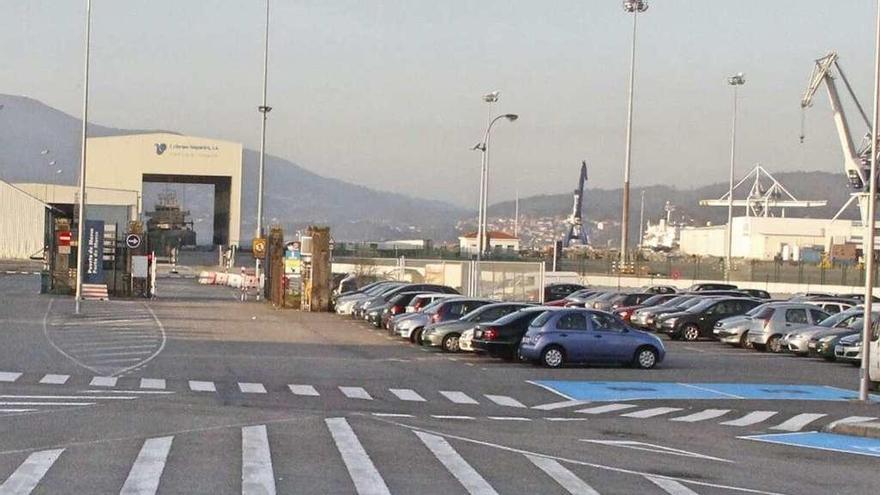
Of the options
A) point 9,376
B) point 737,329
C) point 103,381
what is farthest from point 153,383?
point 737,329

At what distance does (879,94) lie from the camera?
955 inches

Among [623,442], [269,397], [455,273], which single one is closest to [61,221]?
[455,273]

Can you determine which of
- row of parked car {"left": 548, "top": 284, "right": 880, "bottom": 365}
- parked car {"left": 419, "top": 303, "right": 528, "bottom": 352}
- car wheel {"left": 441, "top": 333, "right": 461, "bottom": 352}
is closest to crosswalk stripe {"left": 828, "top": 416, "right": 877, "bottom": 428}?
row of parked car {"left": 548, "top": 284, "right": 880, "bottom": 365}

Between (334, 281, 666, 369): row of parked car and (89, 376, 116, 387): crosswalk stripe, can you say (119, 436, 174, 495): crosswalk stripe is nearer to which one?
(89, 376, 116, 387): crosswalk stripe

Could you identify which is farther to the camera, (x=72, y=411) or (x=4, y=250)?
(x=4, y=250)

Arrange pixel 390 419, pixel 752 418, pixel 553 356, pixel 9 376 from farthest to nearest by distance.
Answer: pixel 553 356 < pixel 9 376 < pixel 752 418 < pixel 390 419

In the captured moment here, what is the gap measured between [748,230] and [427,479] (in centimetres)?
11994

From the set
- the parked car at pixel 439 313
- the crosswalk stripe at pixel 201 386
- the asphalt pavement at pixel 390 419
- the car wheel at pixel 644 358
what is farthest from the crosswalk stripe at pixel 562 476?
the parked car at pixel 439 313

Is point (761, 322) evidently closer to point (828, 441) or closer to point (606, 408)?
point (606, 408)

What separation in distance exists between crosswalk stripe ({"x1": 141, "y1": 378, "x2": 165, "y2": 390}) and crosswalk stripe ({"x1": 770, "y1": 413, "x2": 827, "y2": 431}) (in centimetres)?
1070

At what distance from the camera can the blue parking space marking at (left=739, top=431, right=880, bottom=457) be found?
17734 millimetres

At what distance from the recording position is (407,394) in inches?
925

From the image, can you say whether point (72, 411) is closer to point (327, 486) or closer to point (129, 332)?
point (327, 486)

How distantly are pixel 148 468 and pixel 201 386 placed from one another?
34.7ft
